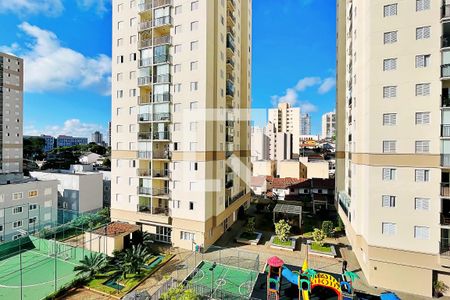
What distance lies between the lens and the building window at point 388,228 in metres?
19.3

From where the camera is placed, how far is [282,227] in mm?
28250

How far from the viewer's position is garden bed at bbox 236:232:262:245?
92.8ft

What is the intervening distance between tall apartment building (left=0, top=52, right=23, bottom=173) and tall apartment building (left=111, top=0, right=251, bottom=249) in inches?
2198

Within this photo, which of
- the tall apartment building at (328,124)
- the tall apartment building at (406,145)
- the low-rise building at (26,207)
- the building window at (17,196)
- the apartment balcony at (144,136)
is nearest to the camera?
the tall apartment building at (406,145)

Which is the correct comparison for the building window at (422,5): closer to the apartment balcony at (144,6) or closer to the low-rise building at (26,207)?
the apartment balcony at (144,6)

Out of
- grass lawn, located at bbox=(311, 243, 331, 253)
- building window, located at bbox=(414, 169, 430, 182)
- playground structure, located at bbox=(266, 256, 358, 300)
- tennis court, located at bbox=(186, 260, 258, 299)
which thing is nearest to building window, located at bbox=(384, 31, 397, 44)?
building window, located at bbox=(414, 169, 430, 182)

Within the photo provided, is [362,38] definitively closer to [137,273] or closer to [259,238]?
[259,238]

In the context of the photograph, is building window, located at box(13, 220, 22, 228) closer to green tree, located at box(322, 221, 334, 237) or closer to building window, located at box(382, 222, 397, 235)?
green tree, located at box(322, 221, 334, 237)

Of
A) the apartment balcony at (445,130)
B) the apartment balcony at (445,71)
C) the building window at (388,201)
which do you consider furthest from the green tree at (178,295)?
the apartment balcony at (445,71)

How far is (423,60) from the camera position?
61.1 ft

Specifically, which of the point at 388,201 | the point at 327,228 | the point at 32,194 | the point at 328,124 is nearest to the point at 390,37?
the point at 388,201

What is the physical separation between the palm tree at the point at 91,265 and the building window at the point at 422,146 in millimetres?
29389

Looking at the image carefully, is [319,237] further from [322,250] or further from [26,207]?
[26,207]

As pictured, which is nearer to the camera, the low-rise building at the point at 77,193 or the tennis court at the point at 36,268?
the tennis court at the point at 36,268
